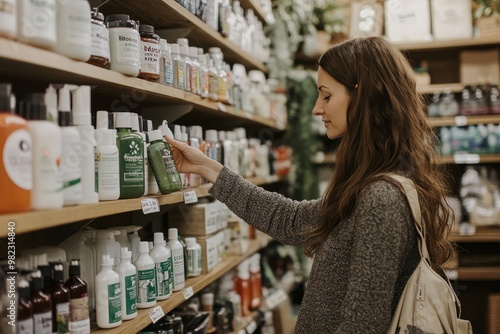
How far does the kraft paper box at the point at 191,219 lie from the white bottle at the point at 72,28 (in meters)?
1.22

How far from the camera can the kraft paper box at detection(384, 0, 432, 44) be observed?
4.33 meters

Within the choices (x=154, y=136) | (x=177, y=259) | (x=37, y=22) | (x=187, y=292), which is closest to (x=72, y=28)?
(x=37, y=22)

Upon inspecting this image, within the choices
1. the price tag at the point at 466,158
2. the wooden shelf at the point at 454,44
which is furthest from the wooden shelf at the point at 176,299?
the wooden shelf at the point at 454,44

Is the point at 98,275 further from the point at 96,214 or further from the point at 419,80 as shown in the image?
the point at 419,80

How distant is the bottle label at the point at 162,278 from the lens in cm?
184

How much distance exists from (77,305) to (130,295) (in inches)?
10.7

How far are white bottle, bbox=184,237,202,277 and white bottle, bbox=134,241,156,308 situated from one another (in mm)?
445

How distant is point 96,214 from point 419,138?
1.01 metres

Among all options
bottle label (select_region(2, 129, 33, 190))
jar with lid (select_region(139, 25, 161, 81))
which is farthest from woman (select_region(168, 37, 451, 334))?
bottle label (select_region(2, 129, 33, 190))

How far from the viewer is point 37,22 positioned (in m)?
1.15

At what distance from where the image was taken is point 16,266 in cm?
131

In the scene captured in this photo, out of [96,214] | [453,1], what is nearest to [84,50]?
[96,214]

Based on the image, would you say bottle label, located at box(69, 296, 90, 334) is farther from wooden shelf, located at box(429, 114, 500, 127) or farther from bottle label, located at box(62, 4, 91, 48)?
wooden shelf, located at box(429, 114, 500, 127)

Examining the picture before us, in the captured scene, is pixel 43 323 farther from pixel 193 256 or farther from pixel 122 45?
pixel 193 256
